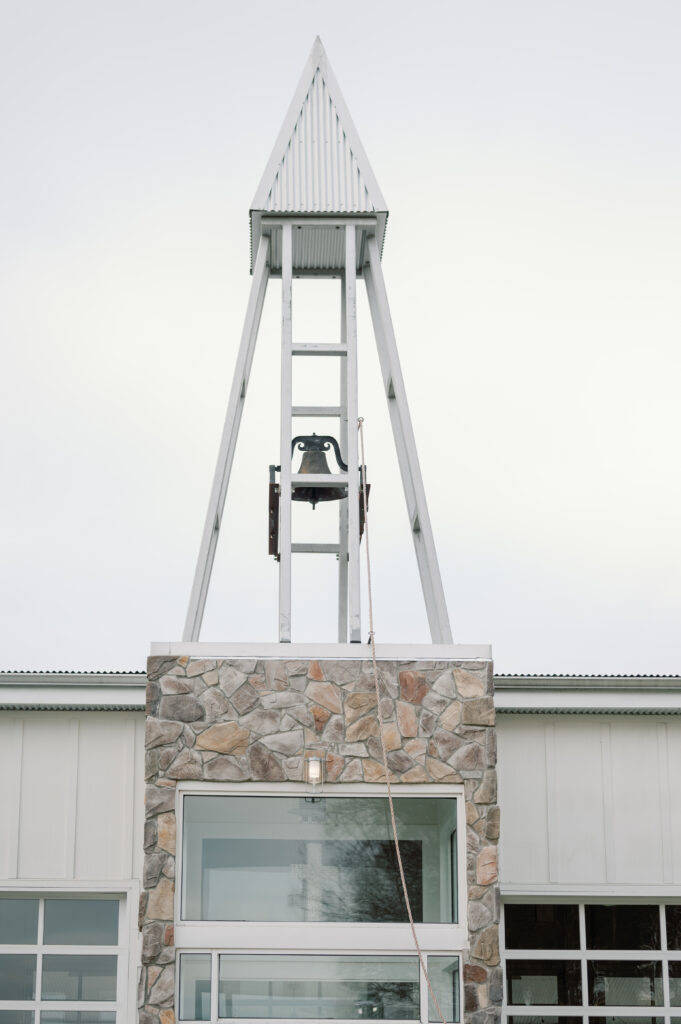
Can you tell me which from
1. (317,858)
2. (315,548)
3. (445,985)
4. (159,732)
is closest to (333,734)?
(317,858)

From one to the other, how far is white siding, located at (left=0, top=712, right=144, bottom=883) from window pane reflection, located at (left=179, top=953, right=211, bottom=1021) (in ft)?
5.37

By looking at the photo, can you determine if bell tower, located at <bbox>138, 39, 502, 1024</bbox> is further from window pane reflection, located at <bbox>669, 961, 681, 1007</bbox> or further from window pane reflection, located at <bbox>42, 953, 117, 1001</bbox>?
window pane reflection, located at <bbox>669, 961, 681, 1007</bbox>

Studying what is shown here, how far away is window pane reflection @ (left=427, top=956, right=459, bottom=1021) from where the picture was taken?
10.2 metres

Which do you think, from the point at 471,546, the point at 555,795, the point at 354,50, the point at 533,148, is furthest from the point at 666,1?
the point at 555,795

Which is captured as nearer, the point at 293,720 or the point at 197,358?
the point at 293,720

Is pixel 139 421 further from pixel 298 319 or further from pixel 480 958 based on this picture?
pixel 480 958

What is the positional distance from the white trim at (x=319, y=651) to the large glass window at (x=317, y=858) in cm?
94

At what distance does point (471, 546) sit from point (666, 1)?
603cm

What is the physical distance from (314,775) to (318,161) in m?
4.65

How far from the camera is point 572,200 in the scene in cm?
1603

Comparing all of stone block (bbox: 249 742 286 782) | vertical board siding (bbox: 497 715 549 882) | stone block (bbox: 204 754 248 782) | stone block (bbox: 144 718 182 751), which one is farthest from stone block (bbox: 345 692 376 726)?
vertical board siding (bbox: 497 715 549 882)

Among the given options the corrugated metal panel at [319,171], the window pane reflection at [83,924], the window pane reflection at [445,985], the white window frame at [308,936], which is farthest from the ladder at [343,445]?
A: the window pane reflection at [83,924]

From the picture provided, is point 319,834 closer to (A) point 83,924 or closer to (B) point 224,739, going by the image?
(B) point 224,739

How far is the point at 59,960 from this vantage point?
11805mm
